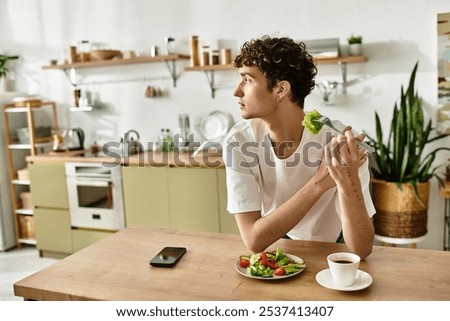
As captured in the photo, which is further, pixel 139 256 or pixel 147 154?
pixel 147 154

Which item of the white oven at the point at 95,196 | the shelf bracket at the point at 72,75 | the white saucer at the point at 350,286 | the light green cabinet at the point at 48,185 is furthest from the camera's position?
the shelf bracket at the point at 72,75

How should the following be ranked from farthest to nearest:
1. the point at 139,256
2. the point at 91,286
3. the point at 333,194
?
the point at 333,194, the point at 139,256, the point at 91,286

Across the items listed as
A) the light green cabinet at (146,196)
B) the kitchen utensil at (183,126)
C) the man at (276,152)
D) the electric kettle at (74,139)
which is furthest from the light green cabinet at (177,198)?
the man at (276,152)

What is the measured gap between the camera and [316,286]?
1317 millimetres

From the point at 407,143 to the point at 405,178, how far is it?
25cm

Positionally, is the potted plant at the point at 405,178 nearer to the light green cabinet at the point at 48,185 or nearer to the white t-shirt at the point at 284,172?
the white t-shirt at the point at 284,172

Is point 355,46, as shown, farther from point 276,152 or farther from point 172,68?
point 276,152

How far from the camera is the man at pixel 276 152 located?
1745 millimetres

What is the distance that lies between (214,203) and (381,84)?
1.58 metres

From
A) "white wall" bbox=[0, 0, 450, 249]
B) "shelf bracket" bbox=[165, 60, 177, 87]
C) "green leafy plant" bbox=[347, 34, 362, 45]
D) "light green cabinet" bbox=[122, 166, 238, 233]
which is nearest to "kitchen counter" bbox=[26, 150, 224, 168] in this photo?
"light green cabinet" bbox=[122, 166, 238, 233]

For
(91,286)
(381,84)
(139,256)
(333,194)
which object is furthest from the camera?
(381,84)

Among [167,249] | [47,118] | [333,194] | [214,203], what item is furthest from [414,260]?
[47,118]

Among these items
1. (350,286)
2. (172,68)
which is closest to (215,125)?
(172,68)

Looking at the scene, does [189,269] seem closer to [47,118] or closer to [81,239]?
[81,239]
